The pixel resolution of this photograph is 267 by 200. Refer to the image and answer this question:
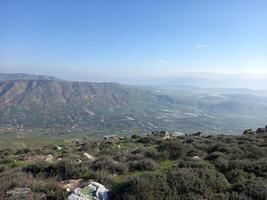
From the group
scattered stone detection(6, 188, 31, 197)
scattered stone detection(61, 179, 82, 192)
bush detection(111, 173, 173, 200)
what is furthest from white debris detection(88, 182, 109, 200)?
scattered stone detection(6, 188, 31, 197)

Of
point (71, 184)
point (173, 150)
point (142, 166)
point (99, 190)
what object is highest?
point (99, 190)

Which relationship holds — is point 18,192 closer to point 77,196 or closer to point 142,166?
point 77,196

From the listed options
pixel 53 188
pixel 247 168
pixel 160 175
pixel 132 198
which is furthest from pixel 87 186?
pixel 247 168

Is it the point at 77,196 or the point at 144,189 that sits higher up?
the point at 144,189

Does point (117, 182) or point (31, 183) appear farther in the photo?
point (117, 182)

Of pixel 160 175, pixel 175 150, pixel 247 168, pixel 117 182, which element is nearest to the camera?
pixel 160 175

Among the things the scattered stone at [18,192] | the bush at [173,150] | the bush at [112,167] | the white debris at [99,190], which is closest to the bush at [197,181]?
the white debris at [99,190]

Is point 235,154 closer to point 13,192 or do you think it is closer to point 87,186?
point 87,186

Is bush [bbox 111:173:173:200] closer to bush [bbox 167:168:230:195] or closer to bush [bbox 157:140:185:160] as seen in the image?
bush [bbox 167:168:230:195]

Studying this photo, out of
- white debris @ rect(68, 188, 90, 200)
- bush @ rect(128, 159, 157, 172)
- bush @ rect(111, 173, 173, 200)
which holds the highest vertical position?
bush @ rect(111, 173, 173, 200)

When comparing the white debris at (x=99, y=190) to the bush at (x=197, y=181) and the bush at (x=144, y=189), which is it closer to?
the bush at (x=144, y=189)

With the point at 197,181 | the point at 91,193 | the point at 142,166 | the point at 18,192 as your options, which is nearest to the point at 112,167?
the point at 142,166
